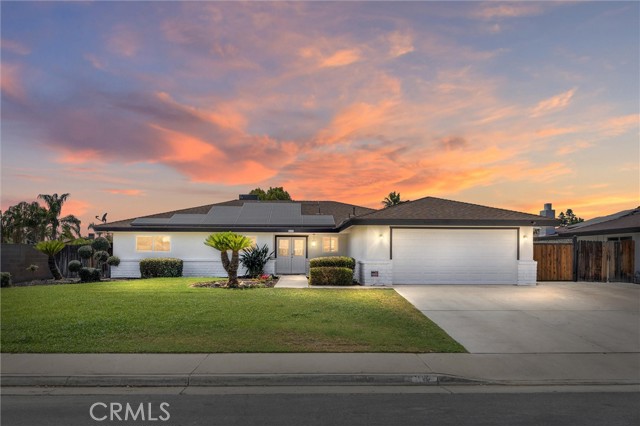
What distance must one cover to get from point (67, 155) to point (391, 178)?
2237 cm

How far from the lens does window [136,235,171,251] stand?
2466 cm

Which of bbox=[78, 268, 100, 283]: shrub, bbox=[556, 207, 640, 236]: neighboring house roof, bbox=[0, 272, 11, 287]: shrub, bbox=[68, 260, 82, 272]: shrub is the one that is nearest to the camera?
bbox=[0, 272, 11, 287]: shrub

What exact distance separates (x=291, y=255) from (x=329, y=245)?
2490 mm

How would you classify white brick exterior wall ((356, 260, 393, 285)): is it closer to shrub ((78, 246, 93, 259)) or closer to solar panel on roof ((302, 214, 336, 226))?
solar panel on roof ((302, 214, 336, 226))

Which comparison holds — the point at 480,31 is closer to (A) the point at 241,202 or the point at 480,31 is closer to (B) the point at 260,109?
(B) the point at 260,109

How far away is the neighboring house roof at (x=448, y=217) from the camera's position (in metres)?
19.4

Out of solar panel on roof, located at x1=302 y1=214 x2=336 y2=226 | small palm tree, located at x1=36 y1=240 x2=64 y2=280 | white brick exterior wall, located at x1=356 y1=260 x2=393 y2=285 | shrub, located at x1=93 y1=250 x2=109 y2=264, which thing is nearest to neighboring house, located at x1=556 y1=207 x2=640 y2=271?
white brick exterior wall, located at x1=356 y1=260 x2=393 y2=285

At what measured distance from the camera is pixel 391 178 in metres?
33.4

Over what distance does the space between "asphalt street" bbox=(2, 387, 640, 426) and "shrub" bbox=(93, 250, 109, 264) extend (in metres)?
19.9

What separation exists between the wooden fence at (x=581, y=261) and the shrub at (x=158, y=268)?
19763mm

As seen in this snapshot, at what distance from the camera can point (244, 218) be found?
1053 inches

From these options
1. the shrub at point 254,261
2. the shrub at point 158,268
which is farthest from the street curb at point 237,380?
the shrub at point 158,268

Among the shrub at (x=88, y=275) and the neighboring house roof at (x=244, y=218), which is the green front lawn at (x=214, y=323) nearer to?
the shrub at (x=88, y=275)

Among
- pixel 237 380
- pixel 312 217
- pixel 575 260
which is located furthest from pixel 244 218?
pixel 237 380
